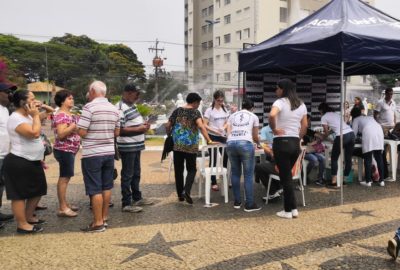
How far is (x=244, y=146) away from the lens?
5.26m

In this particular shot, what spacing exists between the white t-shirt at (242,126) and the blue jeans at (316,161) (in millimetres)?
1851

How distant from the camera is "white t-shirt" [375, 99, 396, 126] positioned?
8355 millimetres

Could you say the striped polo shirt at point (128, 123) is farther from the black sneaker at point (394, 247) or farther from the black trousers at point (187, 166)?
the black sneaker at point (394, 247)

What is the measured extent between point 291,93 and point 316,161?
218 centimetres

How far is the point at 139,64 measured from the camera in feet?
219

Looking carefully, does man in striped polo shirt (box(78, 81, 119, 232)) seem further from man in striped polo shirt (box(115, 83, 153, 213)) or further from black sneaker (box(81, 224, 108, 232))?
man in striped polo shirt (box(115, 83, 153, 213))

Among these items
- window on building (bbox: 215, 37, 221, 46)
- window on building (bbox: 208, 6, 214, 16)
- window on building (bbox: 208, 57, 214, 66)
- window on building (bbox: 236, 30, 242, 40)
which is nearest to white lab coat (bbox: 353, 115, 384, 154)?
window on building (bbox: 236, 30, 242, 40)

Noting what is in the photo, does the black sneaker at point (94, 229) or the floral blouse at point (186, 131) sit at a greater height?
the floral blouse at point (186, 131)

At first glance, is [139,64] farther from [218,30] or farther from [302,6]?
[302,6]

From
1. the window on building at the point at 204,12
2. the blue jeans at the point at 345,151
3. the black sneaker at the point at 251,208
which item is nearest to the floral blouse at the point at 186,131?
the black sneaker at the point at 251,208

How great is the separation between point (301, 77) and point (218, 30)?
138ft

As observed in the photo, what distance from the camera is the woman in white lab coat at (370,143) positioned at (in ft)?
22.2

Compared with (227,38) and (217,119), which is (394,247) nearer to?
(217,119)

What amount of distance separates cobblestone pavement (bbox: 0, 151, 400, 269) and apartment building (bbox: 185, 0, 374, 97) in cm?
3821
